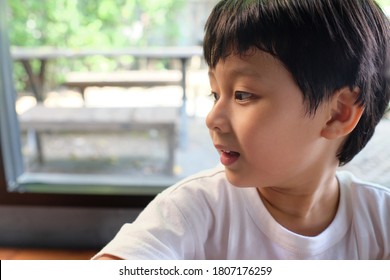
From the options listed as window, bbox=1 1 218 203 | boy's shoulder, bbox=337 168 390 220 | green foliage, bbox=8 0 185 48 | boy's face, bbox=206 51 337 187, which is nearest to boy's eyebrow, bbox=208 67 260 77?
boy's face, bbox=206 51 337 187

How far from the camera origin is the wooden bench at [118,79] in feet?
4.55

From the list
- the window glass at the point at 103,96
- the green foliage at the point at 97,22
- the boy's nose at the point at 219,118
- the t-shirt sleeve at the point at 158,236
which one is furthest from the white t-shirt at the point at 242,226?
the green foliage at the point at 97,22

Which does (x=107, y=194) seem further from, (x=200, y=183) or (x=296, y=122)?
(x=296, y=122)

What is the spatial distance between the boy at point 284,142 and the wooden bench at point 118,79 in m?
0.84

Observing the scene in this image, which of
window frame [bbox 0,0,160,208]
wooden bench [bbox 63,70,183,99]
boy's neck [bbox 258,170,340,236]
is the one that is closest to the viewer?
boy's neck [bbox 258,170,340,236]

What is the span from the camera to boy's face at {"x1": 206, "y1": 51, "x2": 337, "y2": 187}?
1.58 ft

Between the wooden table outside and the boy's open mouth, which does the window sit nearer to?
the wooden table outside

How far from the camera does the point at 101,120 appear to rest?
1376 mm

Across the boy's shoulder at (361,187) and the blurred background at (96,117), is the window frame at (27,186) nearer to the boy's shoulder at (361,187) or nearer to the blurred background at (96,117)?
the blurred background at (96,117)

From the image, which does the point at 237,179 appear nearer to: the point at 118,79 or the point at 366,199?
the point at 366,199

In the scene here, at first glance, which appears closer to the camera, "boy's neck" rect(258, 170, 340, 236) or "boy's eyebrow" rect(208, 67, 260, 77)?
"boy's eyebrow" rect(208, 67, 260, 77)

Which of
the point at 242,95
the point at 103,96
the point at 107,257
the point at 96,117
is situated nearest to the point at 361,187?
the point at 242,95

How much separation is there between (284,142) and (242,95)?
0.08 meters

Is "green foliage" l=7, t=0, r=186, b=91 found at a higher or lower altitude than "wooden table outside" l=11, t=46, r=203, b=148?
higher
